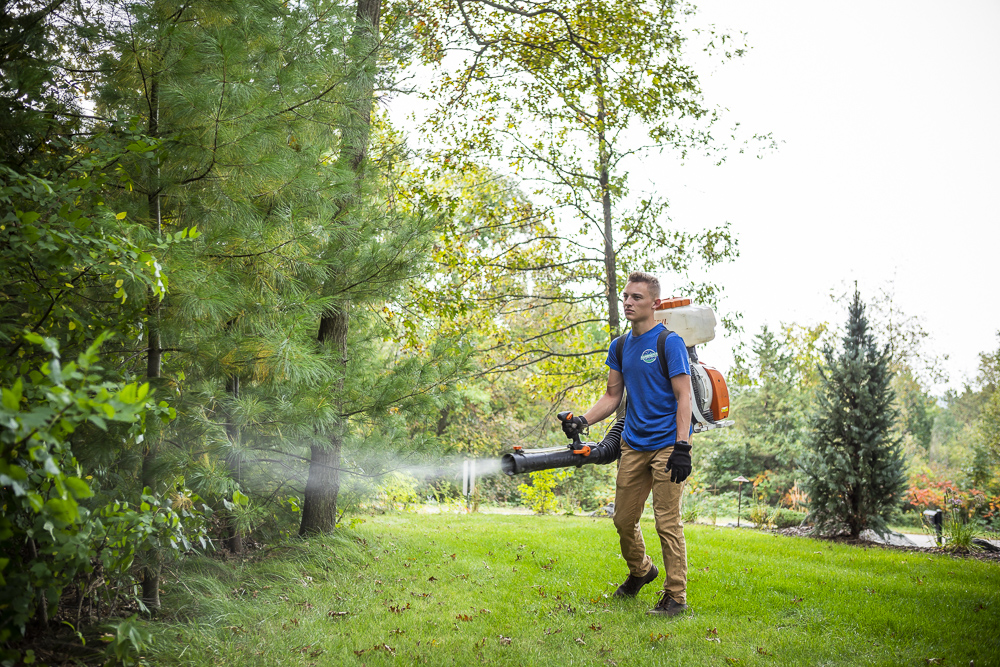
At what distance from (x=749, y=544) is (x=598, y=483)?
Answer: 33.7 feet

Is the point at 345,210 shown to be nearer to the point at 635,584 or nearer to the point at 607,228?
the point at 635,584

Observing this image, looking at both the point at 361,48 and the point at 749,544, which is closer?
the point at 361,48

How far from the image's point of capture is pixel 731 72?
8047mm

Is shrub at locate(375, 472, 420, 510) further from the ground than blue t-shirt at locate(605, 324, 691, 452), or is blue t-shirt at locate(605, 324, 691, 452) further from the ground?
blue t-shirt at locate(605, 324, 691, 452)

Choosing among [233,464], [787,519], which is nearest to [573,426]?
[233,464]

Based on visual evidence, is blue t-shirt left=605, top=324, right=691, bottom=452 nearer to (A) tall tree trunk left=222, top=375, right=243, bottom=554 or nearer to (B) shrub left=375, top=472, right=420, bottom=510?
(B) shrub left=375, top=472, right=420, bottom=510

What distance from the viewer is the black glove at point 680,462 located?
377cm

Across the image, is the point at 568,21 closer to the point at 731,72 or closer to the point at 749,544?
the point at 731,72

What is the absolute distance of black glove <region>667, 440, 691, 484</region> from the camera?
3.77 meters

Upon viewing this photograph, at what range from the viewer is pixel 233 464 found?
4414 millimetres

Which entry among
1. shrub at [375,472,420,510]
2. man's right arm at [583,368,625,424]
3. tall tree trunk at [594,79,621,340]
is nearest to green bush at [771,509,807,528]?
tall tree trunk at [594,79,621,340]

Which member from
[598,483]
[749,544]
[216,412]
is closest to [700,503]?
[598,483]

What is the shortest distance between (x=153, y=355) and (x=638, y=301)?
308 cm

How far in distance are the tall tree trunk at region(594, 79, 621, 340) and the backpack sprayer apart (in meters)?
2.90
